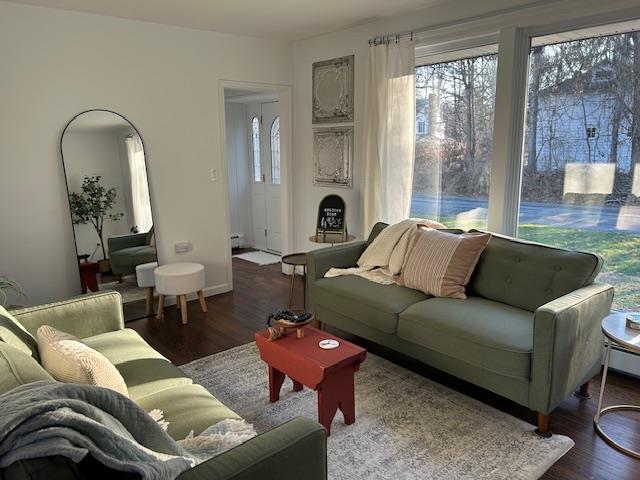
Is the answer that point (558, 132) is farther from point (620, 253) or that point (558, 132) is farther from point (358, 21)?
point (358, 21)

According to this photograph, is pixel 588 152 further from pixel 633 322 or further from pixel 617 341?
pixel 617 341

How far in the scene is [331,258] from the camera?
3486 millimetres

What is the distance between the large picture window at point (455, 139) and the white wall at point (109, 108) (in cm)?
174

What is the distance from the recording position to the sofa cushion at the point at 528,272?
2.56 m

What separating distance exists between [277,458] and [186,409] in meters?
0.66

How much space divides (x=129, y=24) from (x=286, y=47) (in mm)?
1559

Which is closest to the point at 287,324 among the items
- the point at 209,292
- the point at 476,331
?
the point at 476,331

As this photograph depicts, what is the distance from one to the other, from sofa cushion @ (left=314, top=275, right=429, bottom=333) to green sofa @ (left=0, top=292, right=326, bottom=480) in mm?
1288

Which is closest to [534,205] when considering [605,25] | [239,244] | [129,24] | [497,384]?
[605,25]

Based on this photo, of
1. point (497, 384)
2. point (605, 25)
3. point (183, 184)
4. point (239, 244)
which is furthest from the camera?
point (239, 244)

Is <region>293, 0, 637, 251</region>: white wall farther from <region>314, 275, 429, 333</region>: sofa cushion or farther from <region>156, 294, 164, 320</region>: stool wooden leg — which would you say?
<region>156, 294, 164, 320</region>: stool wooden leg

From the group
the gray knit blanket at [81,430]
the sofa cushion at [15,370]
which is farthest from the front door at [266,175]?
the gray knit blanket at [81,430]

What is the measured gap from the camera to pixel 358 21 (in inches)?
154

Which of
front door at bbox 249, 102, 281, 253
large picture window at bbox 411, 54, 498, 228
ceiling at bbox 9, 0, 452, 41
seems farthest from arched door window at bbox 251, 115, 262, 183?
large picture window at bbox 411, 54, 498, 228
